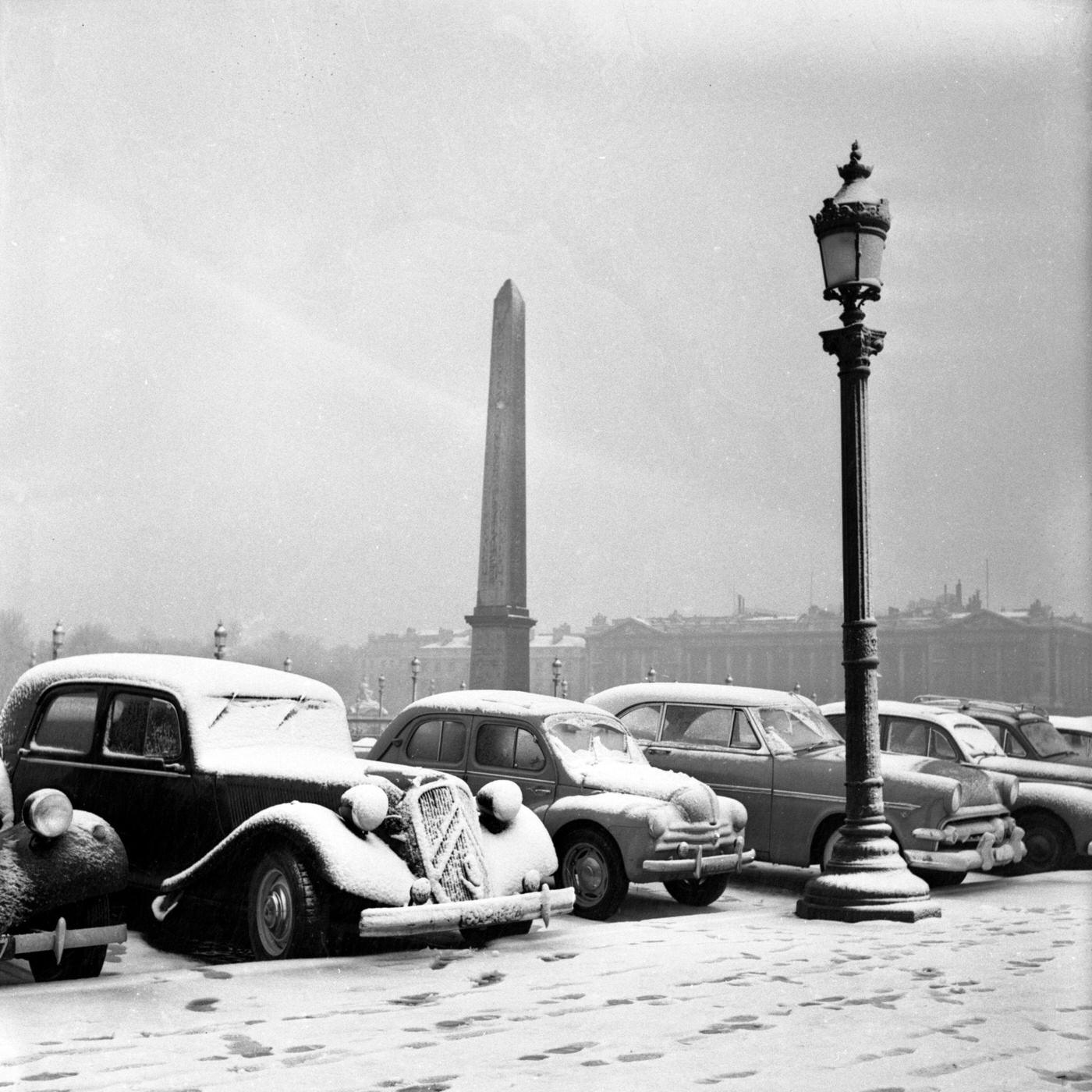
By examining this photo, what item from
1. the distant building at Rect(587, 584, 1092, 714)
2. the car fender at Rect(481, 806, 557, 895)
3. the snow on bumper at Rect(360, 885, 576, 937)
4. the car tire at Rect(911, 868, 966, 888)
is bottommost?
the car tire at Rect(911, 868, 966, 888)

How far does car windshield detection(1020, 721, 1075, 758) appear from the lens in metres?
11.3

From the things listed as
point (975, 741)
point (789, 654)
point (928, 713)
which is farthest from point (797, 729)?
point (789, 654)

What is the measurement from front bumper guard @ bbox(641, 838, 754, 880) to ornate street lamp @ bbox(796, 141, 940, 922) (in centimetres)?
81

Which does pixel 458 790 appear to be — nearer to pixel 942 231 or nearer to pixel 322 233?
pixel 942 231

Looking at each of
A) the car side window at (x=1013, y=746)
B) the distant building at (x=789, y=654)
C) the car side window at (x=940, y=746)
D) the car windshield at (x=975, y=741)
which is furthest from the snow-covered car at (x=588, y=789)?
the distant building at (x=789, y=654)

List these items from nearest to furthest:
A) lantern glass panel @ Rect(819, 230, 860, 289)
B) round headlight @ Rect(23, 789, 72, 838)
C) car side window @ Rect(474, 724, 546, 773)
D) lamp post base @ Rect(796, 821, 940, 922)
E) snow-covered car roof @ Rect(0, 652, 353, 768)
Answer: round headlight @ Rect(23, 789, 72, 838), snow-covered car roof @ Rect(0, 652, 353, 768), lamp post base @ Rect(796, 821, 940, 922), lantern glass panel @ Rect(819, 230, 860, 289), car side window @ Rect(474, 724, 546, 773)

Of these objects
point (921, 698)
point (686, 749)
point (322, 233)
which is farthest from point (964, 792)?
point (322, 233)

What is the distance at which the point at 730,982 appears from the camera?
5.07 metres

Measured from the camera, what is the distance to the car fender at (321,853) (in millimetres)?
5617

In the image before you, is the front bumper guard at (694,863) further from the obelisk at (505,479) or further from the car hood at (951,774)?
the obelisk at (505,479)

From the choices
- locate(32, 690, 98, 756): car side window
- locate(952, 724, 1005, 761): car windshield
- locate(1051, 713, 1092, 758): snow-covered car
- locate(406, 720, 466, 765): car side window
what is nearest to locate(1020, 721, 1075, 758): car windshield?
locate(1051, 713, 1092, 758): snow-covered car

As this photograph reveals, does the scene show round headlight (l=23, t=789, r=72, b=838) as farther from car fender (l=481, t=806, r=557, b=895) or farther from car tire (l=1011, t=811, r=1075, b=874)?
car tire (l=1011, t=811, r=1075, b=874)

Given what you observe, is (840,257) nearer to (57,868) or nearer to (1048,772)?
(57,868)

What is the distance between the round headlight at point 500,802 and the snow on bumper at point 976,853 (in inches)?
144
